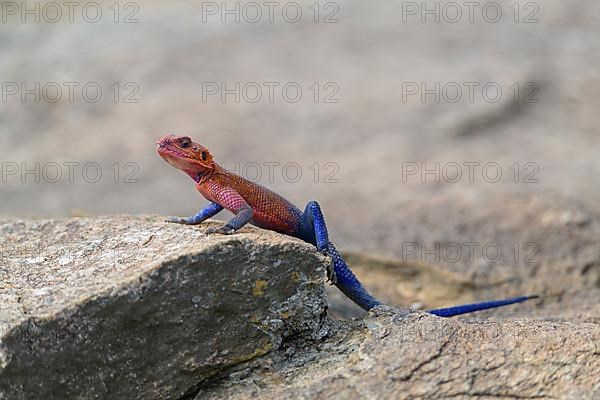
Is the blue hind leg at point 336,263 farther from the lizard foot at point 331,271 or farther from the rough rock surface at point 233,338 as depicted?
the rough rock surface at point 233,338

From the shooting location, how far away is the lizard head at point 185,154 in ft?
14.0

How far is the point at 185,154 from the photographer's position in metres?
4.28

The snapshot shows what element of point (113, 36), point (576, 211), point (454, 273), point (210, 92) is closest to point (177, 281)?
point (454, 273)

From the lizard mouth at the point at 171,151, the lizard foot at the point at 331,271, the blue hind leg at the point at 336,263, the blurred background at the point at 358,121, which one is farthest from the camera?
the blurred background at the point at 358,121

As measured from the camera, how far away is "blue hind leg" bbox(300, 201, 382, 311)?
161 inches

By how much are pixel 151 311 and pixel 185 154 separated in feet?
4.07

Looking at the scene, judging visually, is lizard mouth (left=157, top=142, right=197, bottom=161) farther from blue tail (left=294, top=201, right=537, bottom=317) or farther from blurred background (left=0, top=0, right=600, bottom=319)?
blurred background (left=0, top=0, right=600, bottom=319)

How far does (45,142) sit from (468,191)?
5477 mm

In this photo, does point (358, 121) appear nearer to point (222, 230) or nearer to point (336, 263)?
point (336, 263)

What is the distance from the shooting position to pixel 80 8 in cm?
1355

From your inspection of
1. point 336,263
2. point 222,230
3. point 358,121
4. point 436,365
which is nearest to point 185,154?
point 222,230

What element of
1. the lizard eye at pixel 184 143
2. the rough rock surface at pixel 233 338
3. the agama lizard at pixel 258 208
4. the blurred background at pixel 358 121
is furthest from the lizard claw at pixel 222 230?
the blurred background at pixel 358 121

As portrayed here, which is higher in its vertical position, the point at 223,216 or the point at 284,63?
the point at 284,63

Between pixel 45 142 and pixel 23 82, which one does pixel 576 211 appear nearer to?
pixel 45 142
